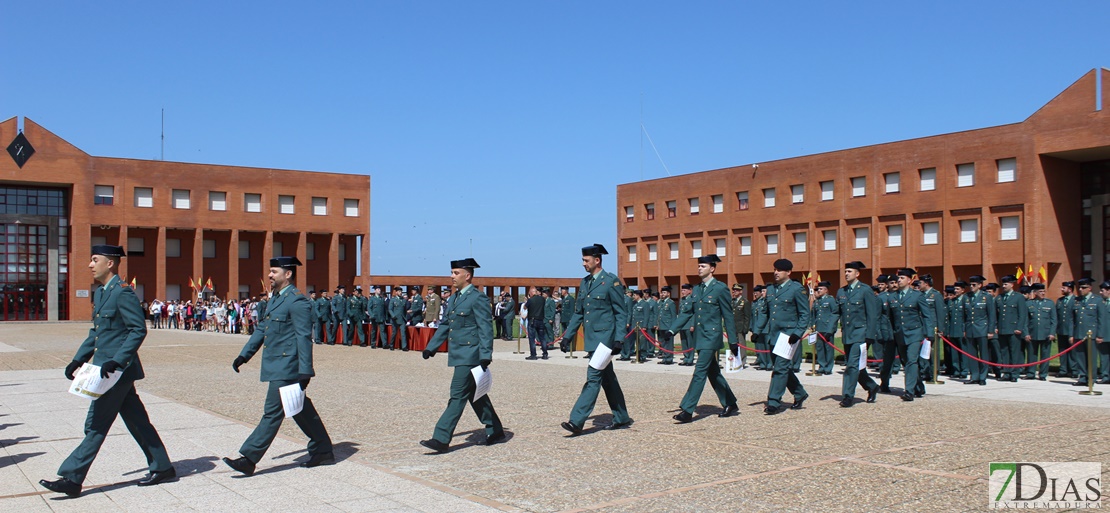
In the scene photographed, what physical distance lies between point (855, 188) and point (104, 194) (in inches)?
1713

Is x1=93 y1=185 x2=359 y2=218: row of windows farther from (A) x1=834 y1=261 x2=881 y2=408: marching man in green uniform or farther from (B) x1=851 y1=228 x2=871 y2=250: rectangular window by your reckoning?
(A) x1=834 y1=261 x2=881 y2=408: marching man in green uniform

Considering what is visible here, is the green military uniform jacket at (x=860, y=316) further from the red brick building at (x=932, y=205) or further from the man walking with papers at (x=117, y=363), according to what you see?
the red brick building at (x=932, y=205)

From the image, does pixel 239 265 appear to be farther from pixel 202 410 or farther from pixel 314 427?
pixel 314 427

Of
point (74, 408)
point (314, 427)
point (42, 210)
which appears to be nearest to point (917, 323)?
point (314, 427)

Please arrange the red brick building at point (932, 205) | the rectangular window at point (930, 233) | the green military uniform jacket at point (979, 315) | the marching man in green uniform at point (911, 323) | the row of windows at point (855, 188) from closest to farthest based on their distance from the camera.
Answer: the marching man in green uniform at point (911, 323), the green military uniform jacket at point (979, 315), the red brick building at point (932, 205), the row of windows at point (855, 188), the rectangular window at point (930, 233)

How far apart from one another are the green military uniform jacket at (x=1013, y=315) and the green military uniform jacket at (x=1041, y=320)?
29 centimetres

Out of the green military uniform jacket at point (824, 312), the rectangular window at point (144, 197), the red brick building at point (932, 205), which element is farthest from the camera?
the rectangular window at point (144, 197)

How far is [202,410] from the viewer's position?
39.2 ft

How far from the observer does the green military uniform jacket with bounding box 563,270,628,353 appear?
10.1m

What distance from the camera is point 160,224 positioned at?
5984 cm

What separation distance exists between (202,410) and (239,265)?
55067 mm

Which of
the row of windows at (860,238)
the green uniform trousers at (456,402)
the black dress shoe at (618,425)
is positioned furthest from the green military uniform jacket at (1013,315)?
the row of windows at (860,238)

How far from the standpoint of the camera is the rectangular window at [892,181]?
4791cm

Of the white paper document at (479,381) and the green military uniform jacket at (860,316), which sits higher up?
the green military uniform jacket at (860,316)
